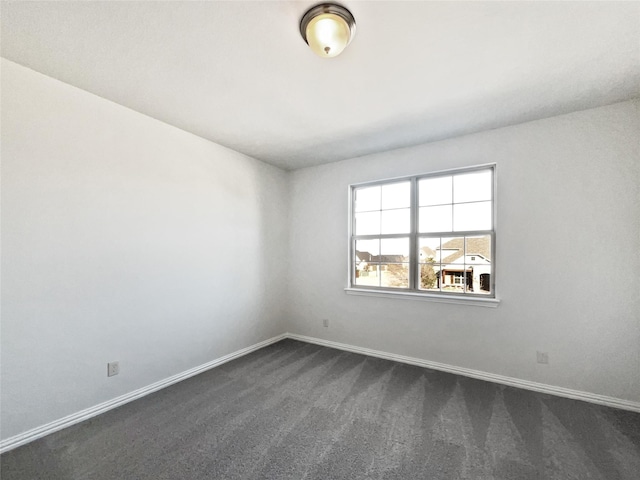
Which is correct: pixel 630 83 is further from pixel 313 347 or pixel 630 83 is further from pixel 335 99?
pixel 313 347

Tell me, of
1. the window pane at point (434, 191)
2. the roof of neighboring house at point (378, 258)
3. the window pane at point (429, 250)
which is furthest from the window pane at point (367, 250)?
the window pane at point (434, 191)

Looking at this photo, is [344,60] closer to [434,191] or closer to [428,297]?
[434,191]

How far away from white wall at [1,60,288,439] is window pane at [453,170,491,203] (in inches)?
107

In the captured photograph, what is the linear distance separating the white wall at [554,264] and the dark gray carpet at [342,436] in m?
0.36

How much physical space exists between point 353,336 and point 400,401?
129cm

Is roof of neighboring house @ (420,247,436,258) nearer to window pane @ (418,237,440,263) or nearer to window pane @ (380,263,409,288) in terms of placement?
window pane @ (418,237,440,263)

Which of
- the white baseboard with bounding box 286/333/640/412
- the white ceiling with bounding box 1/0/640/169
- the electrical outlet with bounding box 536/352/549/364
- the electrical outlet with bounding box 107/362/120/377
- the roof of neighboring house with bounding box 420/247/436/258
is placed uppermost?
the white ceiling with bounding box 1/0/640/169

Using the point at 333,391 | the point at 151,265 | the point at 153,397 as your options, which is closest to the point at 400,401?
the point at 333,391

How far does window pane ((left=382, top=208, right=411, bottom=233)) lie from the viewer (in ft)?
11.7

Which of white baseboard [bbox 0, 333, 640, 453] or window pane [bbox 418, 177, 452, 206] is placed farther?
window pane [bbox 418, 177, 452, 206]

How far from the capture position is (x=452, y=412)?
2316 millimetres

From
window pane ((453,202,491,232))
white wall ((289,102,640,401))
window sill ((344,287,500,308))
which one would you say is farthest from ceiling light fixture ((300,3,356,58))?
window sill ((344,287,500,308))

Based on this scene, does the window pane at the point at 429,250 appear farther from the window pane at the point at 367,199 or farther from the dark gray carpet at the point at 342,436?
the dark gray carpet at the point at 342,436

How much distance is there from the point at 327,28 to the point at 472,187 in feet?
7.85
